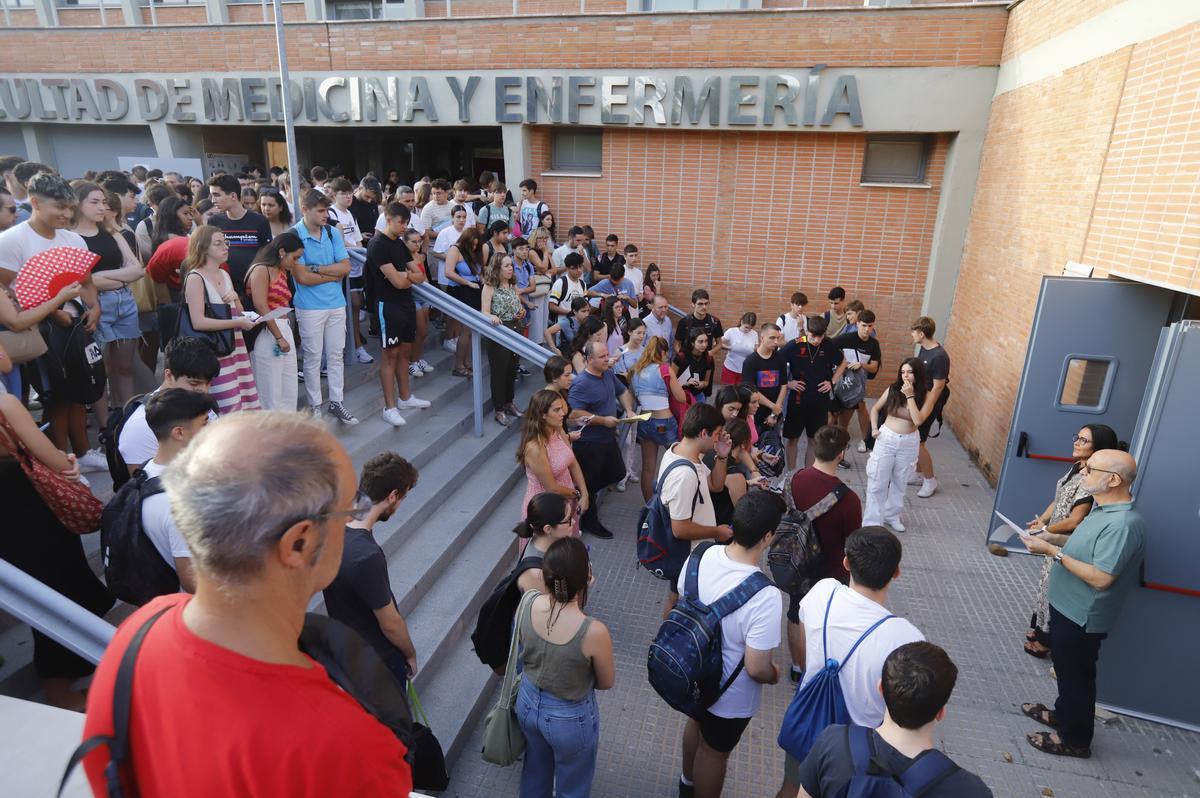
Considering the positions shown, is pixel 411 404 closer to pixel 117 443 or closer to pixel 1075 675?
pixel 117 443

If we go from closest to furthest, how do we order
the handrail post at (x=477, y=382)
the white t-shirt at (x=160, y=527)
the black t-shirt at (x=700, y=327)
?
the white t-shirt at (x=160, y=527), the handrail post at (x=477, y=382), the black t-shirt at (x=700, y=327)

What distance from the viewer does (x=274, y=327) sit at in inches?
189

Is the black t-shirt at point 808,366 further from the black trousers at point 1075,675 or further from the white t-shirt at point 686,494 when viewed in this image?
the black trousers at point 1075,675

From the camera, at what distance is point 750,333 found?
7.65 metres

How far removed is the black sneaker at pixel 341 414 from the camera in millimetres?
5676

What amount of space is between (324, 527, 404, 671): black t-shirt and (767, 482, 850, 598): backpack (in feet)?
7.36

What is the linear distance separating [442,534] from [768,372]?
360 cm

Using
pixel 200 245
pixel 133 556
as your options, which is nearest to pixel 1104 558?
pixel 133 556

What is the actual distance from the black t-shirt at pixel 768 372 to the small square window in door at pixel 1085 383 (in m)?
2.37

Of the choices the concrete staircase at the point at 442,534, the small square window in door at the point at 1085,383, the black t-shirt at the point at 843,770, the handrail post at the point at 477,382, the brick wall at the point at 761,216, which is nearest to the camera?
the black t-shirt at the point at 843,770

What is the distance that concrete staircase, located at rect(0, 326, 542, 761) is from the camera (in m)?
3.85

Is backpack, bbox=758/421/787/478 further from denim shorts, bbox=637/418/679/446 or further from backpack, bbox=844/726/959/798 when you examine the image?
backpack, bbox=844/726/959/798

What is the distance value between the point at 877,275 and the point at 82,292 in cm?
981

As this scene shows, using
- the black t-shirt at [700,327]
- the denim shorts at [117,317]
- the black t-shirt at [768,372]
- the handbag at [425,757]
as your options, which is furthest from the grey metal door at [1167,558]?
the denim shorts at [117,317]
